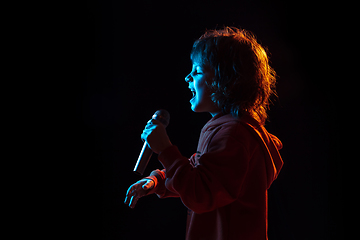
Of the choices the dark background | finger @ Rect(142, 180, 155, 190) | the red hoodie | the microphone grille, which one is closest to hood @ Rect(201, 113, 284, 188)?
the red hoodie

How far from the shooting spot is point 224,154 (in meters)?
0.68

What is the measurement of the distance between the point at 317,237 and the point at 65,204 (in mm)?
1568

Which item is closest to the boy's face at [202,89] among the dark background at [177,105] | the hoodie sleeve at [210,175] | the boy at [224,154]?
the boy at [224,154]

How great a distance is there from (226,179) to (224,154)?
0.21 feet

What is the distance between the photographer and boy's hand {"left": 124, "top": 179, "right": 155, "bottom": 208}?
803mm

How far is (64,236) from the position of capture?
141cm

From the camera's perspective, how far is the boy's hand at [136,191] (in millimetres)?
803

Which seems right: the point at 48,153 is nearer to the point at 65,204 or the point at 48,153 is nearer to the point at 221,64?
the point at 65,204

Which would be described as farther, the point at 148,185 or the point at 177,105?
the point at 177,105

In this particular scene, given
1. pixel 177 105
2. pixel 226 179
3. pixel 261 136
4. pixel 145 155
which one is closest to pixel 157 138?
pixel 145 155

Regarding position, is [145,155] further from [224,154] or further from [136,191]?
[224,154]

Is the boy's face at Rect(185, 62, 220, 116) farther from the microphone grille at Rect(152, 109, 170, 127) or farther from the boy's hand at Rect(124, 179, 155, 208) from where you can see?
the boy's hand at Rect(124, 179, 155, 208)

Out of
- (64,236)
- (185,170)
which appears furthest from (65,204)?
(185,170)

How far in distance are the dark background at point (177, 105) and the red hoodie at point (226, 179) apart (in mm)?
846
